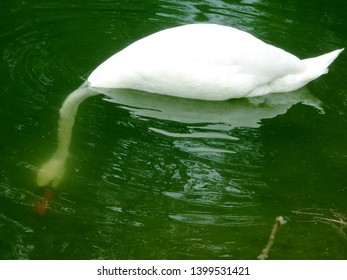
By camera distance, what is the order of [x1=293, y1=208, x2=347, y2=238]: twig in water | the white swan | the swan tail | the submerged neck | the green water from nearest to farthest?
the green water, [x1=293, y1=208, x2=347, y2=238]: twig in water, the submerged neck, the white swan, the swan tail

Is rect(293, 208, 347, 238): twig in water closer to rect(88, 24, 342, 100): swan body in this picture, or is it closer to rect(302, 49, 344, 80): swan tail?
rect(88, 24, 342, 100): swan body

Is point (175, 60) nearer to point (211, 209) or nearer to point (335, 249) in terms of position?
point (211, 209)

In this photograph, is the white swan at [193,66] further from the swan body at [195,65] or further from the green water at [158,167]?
the green water at [158,167]

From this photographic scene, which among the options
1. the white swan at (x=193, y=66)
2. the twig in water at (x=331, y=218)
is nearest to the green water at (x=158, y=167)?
Result: the twig in water at (x=331, y=218)

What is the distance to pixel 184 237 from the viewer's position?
4.46 meters

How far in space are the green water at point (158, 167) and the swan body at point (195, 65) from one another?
0.15 m

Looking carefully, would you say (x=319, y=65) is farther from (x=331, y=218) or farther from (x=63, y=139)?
(x=63, y=139)

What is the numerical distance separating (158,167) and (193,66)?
4.38ft

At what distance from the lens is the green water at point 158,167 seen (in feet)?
14.5

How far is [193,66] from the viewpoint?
6203 mm

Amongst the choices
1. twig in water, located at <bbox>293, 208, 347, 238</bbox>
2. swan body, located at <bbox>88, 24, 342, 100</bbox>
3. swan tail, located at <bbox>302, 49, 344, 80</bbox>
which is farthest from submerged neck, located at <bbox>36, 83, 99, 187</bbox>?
swan tail, located at <bbox>302, 49, 344, 80</bbox>

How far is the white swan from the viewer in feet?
20.4

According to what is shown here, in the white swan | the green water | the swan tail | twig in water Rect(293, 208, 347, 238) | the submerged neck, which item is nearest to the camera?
Result: the green water

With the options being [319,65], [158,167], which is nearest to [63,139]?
[158,167]
